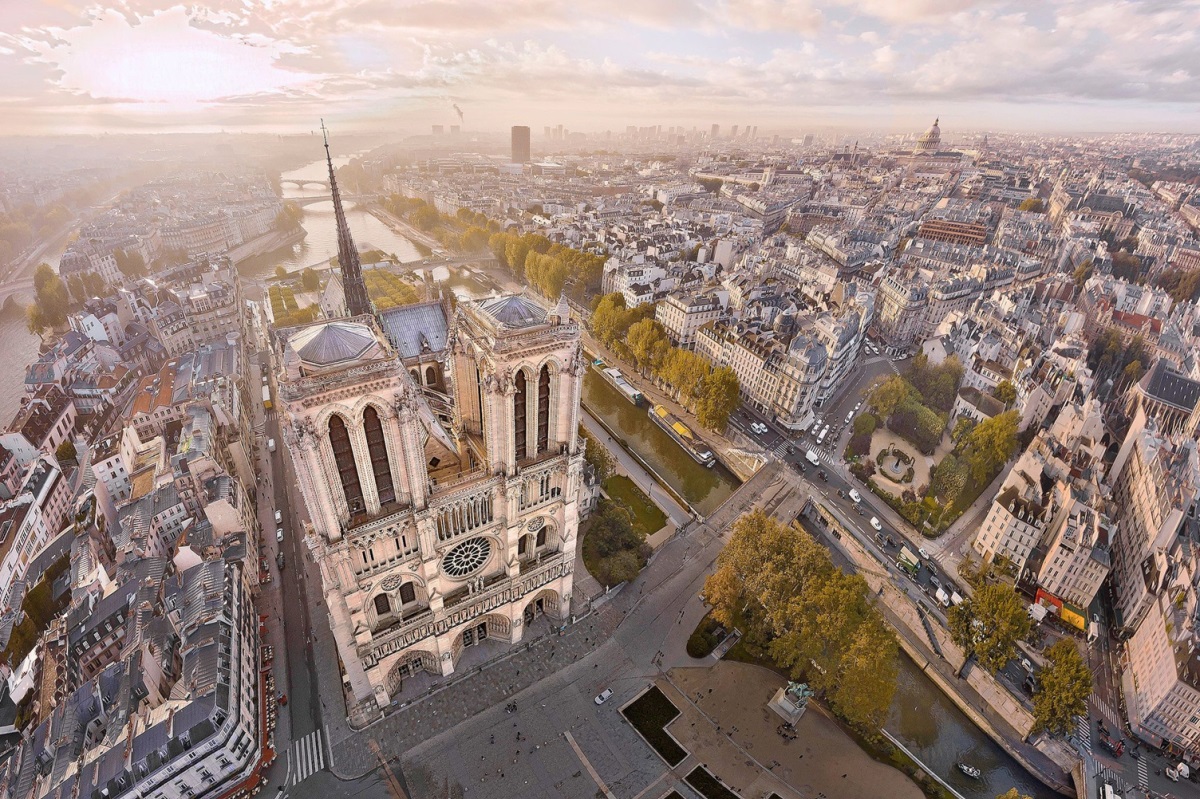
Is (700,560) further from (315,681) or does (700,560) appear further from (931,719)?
(315,681)

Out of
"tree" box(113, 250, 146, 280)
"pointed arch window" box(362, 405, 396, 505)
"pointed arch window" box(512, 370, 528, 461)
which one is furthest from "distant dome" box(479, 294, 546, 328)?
"tree" box(113, 250, 146, 280)

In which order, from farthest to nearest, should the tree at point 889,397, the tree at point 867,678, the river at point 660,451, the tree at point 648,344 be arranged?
the tree at point 648,344
the tree at point 889,397
the river at point 660,451
the tree at point 867,678

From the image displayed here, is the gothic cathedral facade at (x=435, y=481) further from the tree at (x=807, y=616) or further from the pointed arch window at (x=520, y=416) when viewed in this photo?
the tree at (x=807, y=616)

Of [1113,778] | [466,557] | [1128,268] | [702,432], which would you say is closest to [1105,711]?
[1113,778]

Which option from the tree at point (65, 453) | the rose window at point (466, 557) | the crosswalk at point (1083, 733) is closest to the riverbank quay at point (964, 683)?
A: the crosswalk at point (1083, 733)

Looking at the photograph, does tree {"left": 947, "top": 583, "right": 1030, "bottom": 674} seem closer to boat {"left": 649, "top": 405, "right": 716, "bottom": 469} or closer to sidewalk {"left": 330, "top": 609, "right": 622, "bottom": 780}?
sidewalk {"left": 330, "top": 609, "right": 622, "bottom": 780}

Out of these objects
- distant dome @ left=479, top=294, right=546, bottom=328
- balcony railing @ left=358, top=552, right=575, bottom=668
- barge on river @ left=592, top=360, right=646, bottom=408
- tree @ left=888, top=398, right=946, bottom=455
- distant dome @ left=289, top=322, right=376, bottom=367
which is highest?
distant dome @ left=479, top=294, right=546, bottom=328

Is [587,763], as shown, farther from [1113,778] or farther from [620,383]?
[620,383]

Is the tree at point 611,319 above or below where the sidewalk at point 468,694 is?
above
